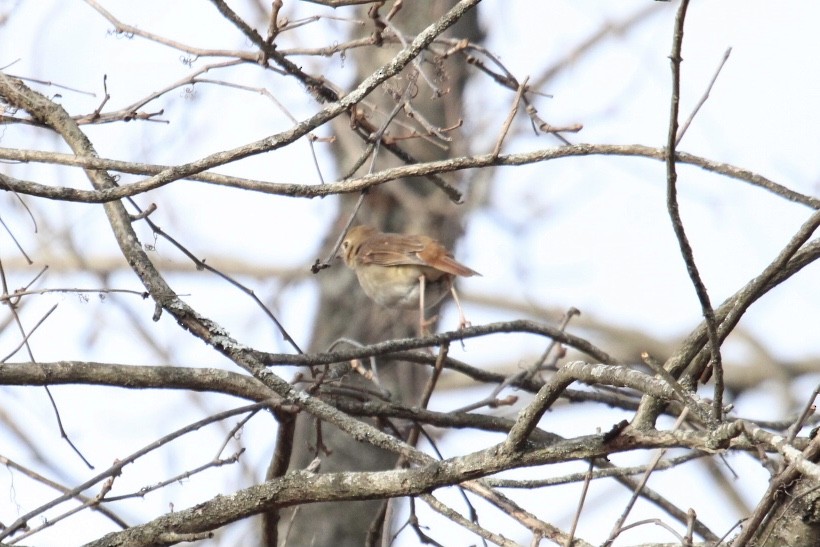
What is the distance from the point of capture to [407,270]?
5004mm

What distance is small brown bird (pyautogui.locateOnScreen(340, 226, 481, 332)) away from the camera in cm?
488

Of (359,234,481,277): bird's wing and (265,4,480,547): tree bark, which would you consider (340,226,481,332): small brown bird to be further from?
(265,4,480,547): tree bark

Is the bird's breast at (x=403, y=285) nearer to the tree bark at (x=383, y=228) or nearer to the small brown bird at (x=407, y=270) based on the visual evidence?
the small brown bird at (x=407, y=270)

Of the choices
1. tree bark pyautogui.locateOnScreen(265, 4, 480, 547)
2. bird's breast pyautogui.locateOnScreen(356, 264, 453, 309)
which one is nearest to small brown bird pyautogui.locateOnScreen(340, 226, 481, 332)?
bird's breast pyautogui.locateOnScreen(356, 264, 453, 309)

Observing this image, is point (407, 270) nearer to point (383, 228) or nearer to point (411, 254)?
point (411, 254)

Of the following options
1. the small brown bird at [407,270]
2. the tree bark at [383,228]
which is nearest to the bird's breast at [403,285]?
the small brown bird at [407,270]

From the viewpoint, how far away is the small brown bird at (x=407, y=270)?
4.88 meters

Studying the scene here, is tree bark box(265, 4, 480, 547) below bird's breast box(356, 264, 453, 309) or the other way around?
the other way around

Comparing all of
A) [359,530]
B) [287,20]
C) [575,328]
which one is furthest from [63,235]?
[575,328]

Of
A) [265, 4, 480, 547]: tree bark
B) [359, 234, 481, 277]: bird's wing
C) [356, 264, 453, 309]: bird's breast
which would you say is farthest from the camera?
[265, 4, 480, 547]: tree bark

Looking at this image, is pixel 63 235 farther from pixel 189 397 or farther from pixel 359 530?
pixel 359 530

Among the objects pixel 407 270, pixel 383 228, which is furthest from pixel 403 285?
pixel 383 228

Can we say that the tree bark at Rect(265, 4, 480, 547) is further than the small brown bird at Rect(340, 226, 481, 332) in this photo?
Yes

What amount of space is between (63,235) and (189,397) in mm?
→ 1385
